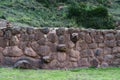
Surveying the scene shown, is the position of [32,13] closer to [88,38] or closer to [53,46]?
[88,38]

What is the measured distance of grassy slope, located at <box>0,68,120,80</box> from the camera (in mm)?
8578

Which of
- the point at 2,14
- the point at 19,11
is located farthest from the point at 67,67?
the point at 19,11

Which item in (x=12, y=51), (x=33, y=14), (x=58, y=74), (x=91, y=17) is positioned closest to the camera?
(x=58, y=74)

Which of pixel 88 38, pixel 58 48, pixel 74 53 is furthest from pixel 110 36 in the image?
pixel 58 48

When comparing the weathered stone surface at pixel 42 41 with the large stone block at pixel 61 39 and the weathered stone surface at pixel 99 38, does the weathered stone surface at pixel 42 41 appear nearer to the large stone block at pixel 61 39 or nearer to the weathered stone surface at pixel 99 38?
the large stone block at pixel 61 39

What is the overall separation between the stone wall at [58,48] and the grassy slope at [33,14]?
426 cm

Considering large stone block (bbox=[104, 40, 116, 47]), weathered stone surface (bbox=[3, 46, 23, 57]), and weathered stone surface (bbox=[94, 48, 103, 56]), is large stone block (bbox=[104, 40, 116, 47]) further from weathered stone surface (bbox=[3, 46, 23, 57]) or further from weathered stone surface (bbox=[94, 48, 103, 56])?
weathered stone surface (bbox=[3, 46, 23, 57])

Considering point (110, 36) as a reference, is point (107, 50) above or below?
below

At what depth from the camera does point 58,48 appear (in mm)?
10430

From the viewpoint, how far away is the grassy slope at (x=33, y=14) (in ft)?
50.0

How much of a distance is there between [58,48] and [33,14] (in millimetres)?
6590

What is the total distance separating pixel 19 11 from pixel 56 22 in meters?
1.57

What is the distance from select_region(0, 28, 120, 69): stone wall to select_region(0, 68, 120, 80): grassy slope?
55 centimetres

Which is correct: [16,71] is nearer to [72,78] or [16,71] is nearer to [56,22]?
[72,78]
